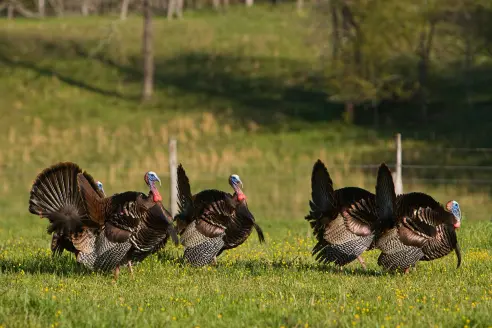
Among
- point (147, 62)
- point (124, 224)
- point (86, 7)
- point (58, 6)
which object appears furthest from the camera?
point (86, 7)

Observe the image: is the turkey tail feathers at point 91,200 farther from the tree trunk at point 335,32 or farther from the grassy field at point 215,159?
the tree trunk at point 335,32

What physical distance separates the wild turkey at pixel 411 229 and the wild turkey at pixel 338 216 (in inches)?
10.5

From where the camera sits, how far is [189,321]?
9.77m

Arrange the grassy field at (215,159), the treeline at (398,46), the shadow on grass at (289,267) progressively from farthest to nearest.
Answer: the treeline at (398,46), the shadow on grass at (289,267), the grassy field at (215,159)

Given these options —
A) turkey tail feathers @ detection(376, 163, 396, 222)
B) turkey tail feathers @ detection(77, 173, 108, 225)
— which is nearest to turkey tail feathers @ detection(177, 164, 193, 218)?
turkey tail feathers @ detection(77, 173, 108, 225)

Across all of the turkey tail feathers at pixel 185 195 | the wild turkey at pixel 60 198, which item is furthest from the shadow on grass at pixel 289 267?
the wild turkey at pixel 60 198

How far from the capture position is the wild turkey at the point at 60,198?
12.7 m

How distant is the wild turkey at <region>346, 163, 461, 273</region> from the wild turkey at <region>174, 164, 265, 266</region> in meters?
2.00

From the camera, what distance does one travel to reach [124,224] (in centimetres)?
1286

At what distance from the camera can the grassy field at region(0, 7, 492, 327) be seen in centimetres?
1042

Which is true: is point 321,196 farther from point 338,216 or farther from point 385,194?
point 385,194

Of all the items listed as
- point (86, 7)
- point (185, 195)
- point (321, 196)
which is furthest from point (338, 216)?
point (86, 7)

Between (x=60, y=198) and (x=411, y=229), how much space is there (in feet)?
16.3

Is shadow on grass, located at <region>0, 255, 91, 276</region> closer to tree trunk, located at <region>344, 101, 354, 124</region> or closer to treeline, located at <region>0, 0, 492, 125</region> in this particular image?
treeline, located at <region>0, 0, 492, 125</region>
